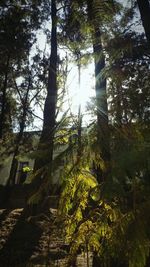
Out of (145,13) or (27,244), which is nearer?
(145,13)

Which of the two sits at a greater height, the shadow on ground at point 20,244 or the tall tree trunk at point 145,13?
the tall tree trunk at point 145,13

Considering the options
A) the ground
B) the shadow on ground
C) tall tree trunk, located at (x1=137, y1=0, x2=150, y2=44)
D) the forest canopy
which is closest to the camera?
the forest canopy

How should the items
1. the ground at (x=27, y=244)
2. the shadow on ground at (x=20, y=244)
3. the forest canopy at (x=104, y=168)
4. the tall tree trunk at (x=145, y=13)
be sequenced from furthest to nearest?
the shadow on ground at (x=20, y=244), the ground at (x=27, y=244), the tall tree trunk at (x=145, y=13), the forest canopy at (x=104, y=168)

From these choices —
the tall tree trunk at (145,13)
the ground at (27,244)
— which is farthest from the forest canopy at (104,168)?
the ground at (27,244)

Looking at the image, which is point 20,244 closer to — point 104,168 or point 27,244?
point 27,244

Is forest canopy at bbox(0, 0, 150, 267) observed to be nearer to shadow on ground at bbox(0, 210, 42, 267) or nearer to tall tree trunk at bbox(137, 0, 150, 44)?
tall tree trunk at bbox(137, 0, 150, 44)

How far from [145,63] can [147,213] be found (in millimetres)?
10478

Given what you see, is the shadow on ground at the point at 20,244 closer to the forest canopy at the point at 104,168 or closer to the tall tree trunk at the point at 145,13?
the forest canopy at the point at 104,168

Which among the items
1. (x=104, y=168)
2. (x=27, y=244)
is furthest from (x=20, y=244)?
(x=104, y=168)

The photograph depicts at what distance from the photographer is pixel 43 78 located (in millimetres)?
20109

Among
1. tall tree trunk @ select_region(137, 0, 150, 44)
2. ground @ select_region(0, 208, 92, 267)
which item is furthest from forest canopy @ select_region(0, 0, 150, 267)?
ground @ select_region(0, 208, 92, 267)

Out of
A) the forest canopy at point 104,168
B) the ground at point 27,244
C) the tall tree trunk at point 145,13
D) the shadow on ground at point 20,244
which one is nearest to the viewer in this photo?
the forest canopy at point 104,168

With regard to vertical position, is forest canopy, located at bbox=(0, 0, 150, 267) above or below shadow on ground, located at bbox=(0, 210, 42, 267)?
above

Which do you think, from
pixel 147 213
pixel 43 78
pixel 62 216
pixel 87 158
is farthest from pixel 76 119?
pixel 43 78
